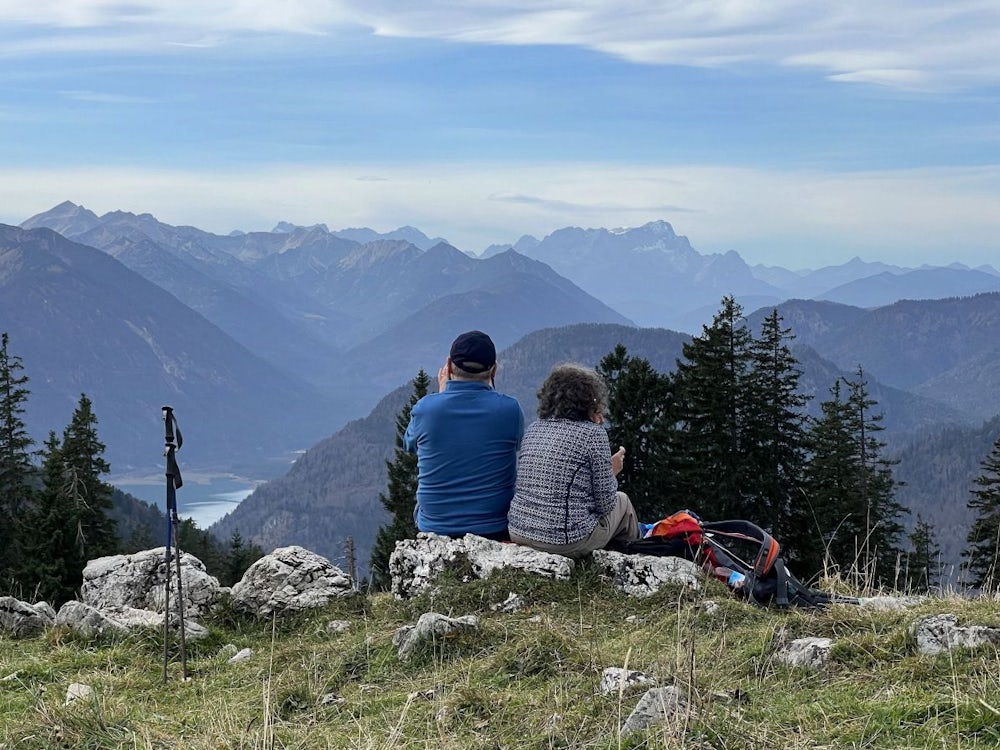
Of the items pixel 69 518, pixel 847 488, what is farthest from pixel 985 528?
pixel 69 518

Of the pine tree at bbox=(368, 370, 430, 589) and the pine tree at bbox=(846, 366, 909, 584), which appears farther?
the pine tree at bbox=(368, 370, 430, 589)

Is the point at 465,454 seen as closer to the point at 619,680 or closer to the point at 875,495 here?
the point at 619,680

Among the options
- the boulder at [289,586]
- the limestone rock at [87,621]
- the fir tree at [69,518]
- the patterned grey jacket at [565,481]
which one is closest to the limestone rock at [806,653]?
the patterned grey jacket at [565,481]

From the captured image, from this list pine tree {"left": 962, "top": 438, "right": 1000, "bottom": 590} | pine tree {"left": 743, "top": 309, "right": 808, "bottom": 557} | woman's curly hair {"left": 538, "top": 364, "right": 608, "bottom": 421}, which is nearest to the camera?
woman's curly hair {"left": 538, "top": 364, "right": 608, "bottom": 421}

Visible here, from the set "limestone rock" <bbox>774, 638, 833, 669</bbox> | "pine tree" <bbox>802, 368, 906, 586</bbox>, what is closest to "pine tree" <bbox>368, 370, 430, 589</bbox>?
"pine tree" <bbox>802, 368, 906, 586</bbox>

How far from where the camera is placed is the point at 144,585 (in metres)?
9.38

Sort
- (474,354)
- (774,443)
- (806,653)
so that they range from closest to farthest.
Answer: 1. (806,653)
2. (474,354)
3. (774,443)

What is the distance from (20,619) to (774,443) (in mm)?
32548

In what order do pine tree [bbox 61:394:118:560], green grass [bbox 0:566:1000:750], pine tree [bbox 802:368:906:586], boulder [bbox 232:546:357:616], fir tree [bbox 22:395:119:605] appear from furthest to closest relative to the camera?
pine tree [bbox 61:394:118:560] < fir tree [bbox 22:395:119:605] < pine tree [bbox 802:368:906:586] < boulder [bbox 232:546:357:616] < green grass [bbox 0:566:1000:750]

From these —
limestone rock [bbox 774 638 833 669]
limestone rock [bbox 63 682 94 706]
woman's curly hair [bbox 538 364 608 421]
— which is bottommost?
limestone rock [bbox 63 682 94 706]

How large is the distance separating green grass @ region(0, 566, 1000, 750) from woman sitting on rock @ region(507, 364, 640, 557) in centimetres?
63

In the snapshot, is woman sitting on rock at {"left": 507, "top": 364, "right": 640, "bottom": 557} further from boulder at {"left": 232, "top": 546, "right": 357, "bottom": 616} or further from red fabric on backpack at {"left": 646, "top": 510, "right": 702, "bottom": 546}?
boulder at {"left": 232, "top": 546, "right": 357, "bottom": 616}

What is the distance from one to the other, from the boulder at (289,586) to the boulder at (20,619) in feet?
5.41

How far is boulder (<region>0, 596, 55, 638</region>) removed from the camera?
807 cm
